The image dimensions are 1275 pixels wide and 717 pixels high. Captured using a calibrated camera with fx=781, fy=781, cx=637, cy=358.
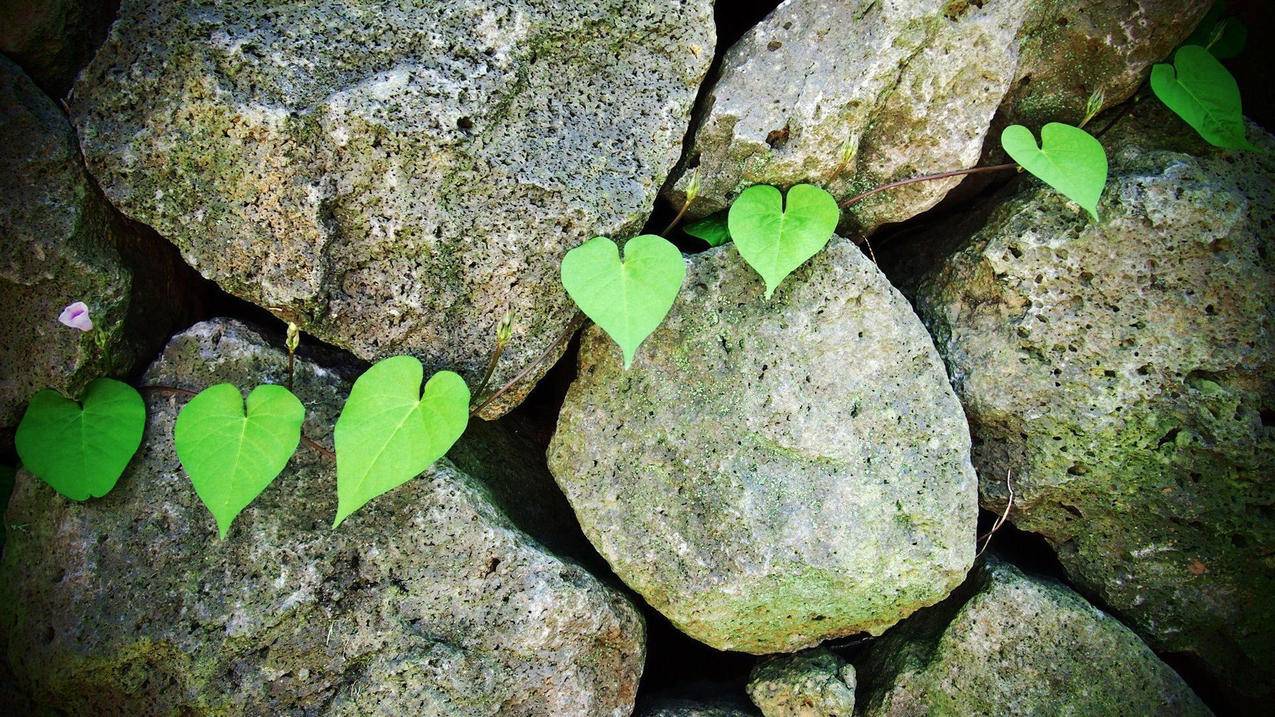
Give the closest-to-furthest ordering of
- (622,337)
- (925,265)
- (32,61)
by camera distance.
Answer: (622,337), (32,61), (925,265)

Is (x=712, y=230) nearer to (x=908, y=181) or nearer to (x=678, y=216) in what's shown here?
(x=678, y=216)

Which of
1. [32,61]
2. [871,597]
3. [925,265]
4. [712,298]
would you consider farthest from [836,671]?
[32,61]

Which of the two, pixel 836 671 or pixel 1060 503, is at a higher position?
pixel 1060 503

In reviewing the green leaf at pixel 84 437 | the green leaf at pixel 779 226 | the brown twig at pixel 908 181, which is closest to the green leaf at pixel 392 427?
the green leaf at pixel 84 437

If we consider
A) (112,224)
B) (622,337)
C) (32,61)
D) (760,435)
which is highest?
(32,61)

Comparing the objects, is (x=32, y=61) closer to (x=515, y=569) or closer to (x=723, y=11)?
(x=515, y=569)

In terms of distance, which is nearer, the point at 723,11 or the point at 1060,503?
the point at 1060,503
